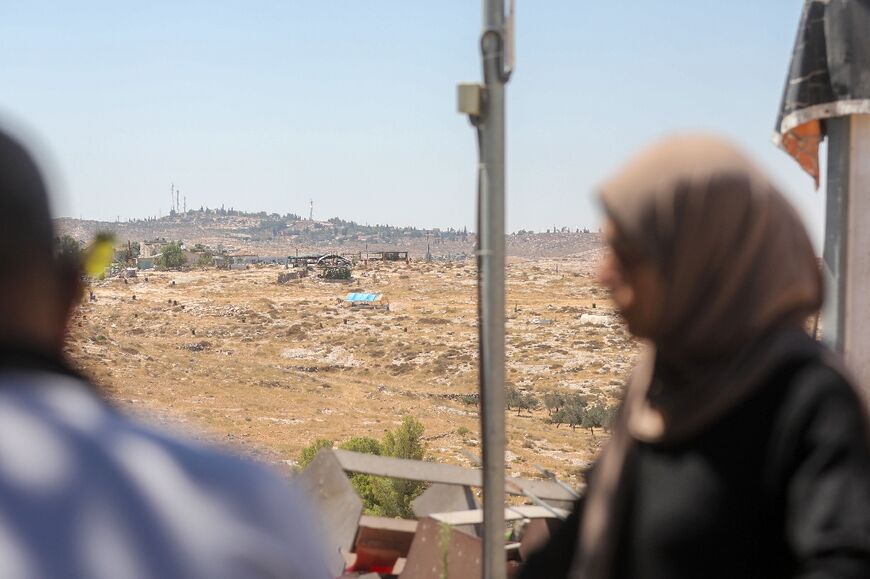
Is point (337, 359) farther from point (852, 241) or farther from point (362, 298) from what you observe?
point (852, 241)

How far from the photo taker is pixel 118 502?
837 mm

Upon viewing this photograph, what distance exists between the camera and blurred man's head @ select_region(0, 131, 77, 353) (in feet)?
3.15

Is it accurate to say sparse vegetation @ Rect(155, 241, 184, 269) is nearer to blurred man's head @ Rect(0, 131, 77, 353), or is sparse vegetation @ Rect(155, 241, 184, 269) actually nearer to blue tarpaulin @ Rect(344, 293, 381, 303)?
blue tarpaulin @ Rect(344, 293, 381, 303)

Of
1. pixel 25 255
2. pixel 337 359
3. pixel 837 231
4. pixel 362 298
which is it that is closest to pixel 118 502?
pixel 25 255

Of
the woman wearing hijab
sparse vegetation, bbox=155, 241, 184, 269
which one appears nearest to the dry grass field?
the woman wearing hijab

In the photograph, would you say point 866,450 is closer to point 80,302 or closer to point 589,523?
point 589,523

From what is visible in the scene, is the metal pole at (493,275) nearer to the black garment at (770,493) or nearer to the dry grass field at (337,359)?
the black garment at (770,493)

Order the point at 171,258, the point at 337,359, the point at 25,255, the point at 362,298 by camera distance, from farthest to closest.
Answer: the point at 171,258
the point at 362,298
the point at 337,359
the point at 25,255

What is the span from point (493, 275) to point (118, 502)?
220cm

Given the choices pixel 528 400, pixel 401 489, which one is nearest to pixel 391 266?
pixel 528 400

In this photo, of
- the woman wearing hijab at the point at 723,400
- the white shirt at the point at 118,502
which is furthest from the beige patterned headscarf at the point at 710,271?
the white shirt at the point at 118,502

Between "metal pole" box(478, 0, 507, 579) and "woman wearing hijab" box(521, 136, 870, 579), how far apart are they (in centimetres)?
127

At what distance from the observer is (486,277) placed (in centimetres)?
300

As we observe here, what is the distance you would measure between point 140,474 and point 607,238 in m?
1.08
